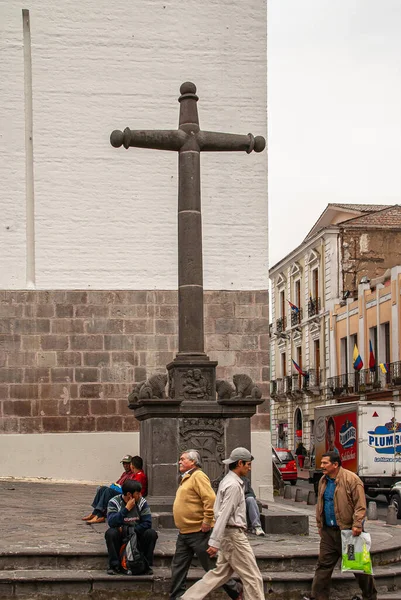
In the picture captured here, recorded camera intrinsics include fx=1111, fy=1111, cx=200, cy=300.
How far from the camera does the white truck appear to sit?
22.6m

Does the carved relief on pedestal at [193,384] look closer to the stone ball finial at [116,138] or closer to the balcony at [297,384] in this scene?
the stone ball finial at [116,138]

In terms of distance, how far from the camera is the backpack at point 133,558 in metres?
9.27

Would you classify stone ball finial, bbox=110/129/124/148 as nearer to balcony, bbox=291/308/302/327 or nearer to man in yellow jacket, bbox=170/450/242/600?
man in yellow jacket, bbox=170/450/242/600

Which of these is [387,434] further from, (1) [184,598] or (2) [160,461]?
(1) [184,598]

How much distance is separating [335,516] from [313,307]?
3885 cm

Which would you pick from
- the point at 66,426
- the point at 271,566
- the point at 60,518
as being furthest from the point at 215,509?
the point at 66,426

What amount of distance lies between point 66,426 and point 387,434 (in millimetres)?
7544

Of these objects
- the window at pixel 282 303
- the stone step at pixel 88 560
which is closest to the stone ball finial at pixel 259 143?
the stone step at pixel 88 560

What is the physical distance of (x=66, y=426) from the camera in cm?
1889

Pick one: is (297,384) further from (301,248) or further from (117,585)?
(117,585)

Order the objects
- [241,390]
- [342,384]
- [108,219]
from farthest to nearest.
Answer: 1. [342,384]
2. [108,219]
3. [241,390]

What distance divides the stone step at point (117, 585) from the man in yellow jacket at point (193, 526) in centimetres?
58

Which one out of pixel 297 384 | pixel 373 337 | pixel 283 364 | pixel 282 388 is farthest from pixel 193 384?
pixel 283 364

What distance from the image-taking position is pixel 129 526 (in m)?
9.38
